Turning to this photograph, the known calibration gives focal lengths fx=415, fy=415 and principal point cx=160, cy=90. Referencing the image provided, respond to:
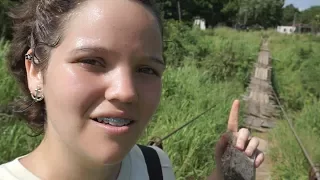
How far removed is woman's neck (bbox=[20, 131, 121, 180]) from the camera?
3.30 ft

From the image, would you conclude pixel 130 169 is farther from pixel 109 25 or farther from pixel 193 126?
pixel 193 126

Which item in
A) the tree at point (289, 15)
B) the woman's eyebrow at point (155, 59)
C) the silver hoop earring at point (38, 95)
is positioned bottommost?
the tree at point (289, 15)

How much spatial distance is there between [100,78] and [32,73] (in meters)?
0.25

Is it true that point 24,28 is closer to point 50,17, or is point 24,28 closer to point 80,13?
point 50,17

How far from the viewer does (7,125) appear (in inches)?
116

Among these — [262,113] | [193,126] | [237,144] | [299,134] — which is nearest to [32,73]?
[237,144]

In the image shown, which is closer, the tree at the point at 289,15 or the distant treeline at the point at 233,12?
the distant treeline at the point at 233,12

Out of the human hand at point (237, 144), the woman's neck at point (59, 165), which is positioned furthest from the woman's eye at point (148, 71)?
the human hand at point (237, 144)

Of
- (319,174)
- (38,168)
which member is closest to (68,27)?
(38,168)

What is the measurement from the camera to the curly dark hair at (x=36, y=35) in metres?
0.98

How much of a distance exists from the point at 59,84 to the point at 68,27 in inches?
5.3

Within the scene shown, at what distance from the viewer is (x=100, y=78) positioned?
0.92 metres

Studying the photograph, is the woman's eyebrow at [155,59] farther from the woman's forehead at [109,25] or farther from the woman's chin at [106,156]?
the woman's chin at [106,156]

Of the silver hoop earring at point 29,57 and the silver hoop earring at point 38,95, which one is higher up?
the silver hoop earring at point 29,57
